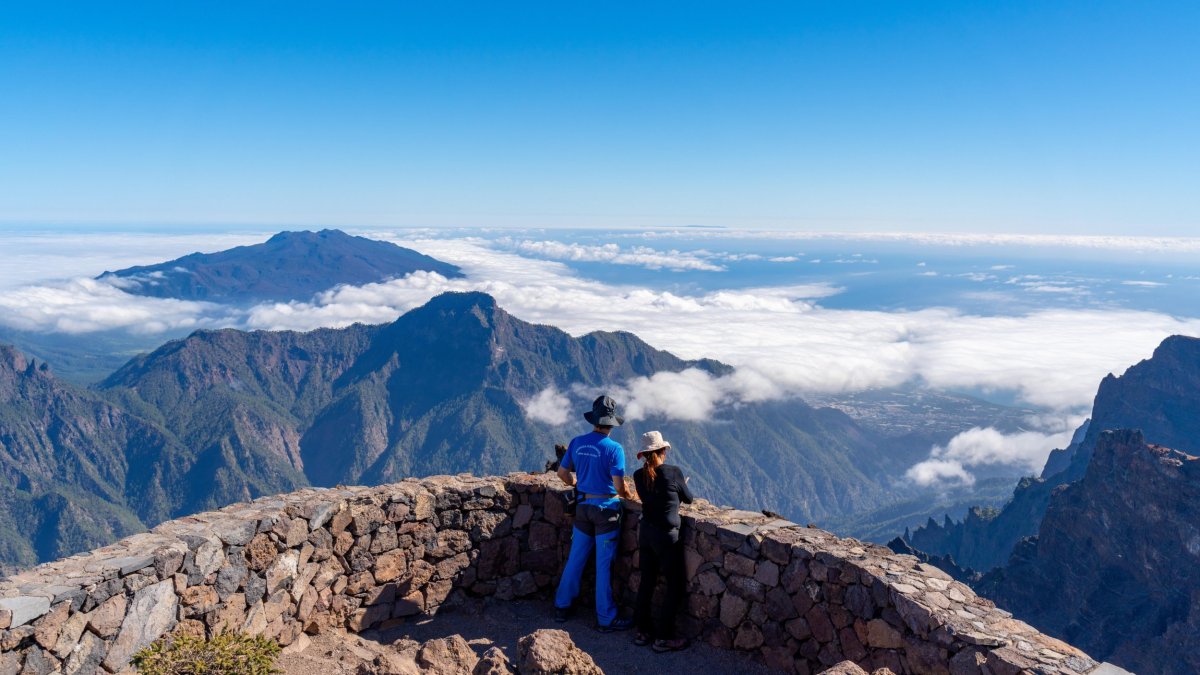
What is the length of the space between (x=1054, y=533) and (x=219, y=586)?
120410 millimetres

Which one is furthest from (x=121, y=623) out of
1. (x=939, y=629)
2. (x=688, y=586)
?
(x=939, y=629)

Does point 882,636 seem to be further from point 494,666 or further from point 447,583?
point 447,583

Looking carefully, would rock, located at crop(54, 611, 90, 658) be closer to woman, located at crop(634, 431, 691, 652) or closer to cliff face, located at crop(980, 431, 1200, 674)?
woman, located at crop(634, 431, 691, 652)

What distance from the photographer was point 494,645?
9898 millimetres

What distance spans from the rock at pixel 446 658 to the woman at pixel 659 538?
256 cm

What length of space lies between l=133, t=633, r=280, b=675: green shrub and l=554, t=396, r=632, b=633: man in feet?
14.4

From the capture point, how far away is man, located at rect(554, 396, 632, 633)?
33.0ft

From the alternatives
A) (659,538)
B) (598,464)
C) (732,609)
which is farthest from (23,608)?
(732,609)

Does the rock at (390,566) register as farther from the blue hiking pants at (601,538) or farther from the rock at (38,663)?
the rock at (38,663)

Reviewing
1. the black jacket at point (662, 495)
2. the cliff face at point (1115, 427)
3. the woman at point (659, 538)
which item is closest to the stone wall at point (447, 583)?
the woman at point (659, 538)

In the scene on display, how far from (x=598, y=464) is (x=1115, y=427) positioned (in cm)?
20503

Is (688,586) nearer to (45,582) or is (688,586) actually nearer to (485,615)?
(485,615)

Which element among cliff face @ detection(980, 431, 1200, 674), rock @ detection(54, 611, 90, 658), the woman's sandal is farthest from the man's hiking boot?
cliff face @ detection(980, 431, 1200, 674)

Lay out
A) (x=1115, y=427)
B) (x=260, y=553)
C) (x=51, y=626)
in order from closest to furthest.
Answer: (x=51, y=626) < (x=260, y=553) < (x=1115, y=427)
